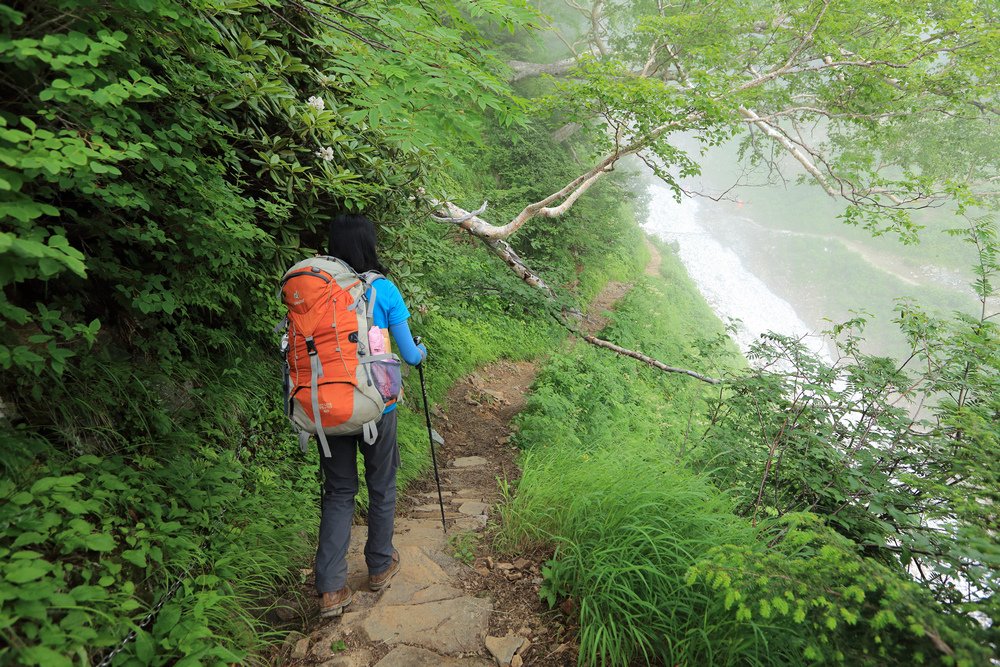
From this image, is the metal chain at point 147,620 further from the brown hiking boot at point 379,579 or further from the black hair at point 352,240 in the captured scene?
the black hair at point 352,240

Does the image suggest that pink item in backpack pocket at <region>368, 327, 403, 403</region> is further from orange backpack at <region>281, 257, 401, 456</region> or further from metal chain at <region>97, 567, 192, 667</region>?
metal chain at <region>97, 567, 192, 667</region>

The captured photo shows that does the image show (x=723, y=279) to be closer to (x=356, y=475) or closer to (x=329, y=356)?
(x=356, y=475)

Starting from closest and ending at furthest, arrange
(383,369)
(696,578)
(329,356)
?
(696,578)
(329,356)
(383,369)

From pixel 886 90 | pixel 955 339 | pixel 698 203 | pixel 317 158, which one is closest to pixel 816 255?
pixel 698 203

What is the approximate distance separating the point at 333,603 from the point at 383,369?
1.32 metres

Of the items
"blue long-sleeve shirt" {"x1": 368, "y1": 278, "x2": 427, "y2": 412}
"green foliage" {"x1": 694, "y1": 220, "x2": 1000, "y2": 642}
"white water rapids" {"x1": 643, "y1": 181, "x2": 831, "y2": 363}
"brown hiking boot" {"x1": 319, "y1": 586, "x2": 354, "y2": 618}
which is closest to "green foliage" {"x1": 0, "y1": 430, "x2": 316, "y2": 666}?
"brown hiking boot" {"x1": 319, "y1": 586, "x2": 354, "y2": 618}

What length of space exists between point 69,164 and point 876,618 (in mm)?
2958

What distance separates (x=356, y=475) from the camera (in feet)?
8.85

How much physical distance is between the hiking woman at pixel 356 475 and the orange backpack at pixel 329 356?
15 cm

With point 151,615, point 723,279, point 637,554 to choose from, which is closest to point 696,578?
point 637,554

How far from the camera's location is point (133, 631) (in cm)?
181

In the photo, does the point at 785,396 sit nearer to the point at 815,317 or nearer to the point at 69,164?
the point at 69,164

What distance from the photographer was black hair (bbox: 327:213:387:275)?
8.64 feet

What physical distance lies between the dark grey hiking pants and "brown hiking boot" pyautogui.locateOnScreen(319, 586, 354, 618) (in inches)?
1.2
